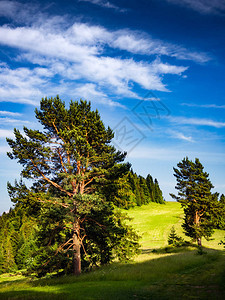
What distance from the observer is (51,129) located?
19.9 metres

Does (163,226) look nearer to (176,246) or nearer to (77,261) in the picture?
(176,246)

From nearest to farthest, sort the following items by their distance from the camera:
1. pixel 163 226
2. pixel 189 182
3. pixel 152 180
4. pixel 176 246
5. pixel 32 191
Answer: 1. pixel 32 191
2. pixel 176 246
3. pixel 189 182
4. pixel 163 226
5. pixel 152 180

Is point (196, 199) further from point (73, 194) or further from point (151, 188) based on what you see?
point (151, 188)

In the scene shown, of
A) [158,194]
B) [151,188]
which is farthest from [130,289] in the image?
[158,194]

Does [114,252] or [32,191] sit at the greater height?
[32,191]

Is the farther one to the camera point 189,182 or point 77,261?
point 189,182

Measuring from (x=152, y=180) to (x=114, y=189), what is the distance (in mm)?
128243

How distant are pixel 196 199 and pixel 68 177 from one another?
27507mm

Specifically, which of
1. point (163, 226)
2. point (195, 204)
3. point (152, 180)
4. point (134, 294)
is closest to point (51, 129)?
point (134, 294)

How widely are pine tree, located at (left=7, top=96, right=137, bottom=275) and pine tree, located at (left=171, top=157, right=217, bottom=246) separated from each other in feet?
72.1

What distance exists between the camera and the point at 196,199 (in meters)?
36.2

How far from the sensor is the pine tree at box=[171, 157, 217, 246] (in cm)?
3625

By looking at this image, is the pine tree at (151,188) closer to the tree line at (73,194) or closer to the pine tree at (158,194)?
the pine tree at (158,194)

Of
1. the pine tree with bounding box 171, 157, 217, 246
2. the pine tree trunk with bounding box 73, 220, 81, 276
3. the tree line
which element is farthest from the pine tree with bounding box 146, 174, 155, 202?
the pine tree trunk with bounding box 73, 220, 81, 276
